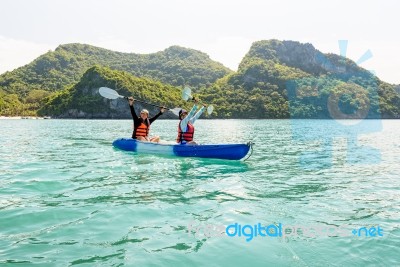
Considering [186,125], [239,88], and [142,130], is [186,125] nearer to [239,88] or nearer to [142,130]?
[142,130]

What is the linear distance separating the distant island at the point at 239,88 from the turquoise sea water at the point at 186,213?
99893 mm

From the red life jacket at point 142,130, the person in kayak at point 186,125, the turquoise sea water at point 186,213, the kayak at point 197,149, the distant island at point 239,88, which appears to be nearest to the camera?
the turquoise sea water at point 186,213

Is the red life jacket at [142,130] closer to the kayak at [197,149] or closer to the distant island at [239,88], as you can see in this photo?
the kayak at [197,149]

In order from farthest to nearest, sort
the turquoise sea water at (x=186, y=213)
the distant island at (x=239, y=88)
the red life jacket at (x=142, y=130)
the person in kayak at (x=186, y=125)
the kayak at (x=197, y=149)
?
the distant island at (x=239, y=88) < the red life jacket at (x=142, y=130) < the person in kayak at (x=186, y=125) < the kayak at (x=197, y=149) < the turquoise sea water at (x=186, y=213)

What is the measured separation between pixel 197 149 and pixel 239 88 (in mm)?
132805

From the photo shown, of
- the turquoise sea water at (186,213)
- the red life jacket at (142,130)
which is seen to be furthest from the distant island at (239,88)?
the turquoise sea water at (186,213)

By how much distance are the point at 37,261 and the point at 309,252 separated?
3619 millimetres

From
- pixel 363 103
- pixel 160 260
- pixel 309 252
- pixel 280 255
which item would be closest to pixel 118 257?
pixel 160 260

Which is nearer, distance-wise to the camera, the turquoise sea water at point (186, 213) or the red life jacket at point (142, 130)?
the turquoise sea water at point (186, 213)

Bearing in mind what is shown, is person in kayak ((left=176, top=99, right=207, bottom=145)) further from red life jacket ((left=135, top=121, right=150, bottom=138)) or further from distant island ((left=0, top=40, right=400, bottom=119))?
distant island ((left=0, top=40, right=400, bottom=119))

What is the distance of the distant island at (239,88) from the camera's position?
4500 inches

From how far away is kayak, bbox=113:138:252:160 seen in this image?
13.1 metres

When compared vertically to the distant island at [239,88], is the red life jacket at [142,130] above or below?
below

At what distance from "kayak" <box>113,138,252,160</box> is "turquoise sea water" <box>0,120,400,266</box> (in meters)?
1.14
